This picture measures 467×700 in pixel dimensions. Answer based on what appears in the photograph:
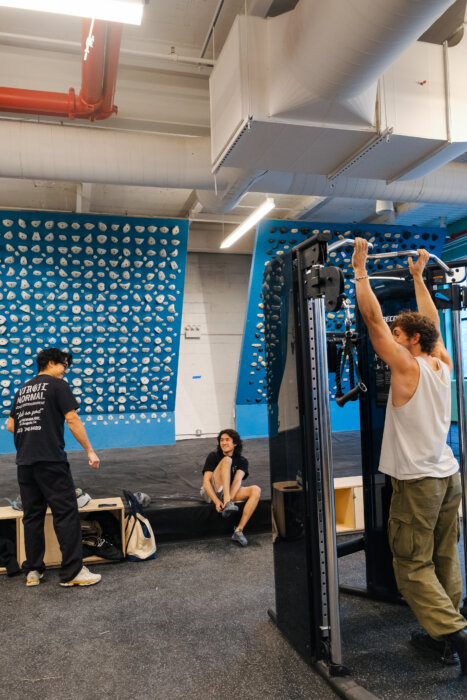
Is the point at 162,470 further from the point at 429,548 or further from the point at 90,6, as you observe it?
the point at 90,6

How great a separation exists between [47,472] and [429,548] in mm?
2336

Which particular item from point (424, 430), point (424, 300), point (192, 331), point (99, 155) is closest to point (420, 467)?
point (424, 430)

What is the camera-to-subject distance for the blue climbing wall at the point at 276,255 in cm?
770

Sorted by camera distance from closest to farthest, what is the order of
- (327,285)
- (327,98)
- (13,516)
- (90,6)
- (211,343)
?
(327,285), (90,6), (327,98), (13,516), (211,343)

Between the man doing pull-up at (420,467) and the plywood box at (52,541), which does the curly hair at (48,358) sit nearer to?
the plywood box at (52,541)

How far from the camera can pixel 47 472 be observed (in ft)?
11.3

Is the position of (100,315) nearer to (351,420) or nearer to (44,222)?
(44,222)

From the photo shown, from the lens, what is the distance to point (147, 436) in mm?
8484

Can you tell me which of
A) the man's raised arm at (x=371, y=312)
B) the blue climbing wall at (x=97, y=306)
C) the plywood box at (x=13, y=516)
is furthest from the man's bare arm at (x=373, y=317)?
the blue climbing wall at (x=97, y=306)

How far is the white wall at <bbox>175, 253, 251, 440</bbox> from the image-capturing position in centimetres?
1006

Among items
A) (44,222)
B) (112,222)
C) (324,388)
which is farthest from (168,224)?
(324,388)

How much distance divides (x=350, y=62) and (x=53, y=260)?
16.6 ft

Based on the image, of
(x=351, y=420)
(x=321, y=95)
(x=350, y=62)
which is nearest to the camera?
(x=350, y=62)

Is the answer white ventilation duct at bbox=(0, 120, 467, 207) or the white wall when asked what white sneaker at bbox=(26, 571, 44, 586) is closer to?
white ventilation duct at bbox=(0, 120, 467, 207)
